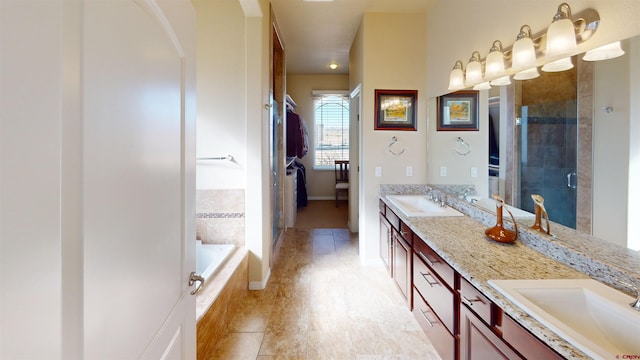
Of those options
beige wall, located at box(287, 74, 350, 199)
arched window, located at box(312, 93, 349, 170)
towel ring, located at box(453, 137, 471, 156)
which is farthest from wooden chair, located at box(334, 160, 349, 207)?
towel ring, located at box(453, 137, 471, 156)

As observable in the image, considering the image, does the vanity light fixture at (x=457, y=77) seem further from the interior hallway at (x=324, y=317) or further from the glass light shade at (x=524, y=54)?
the interior hallway at (x=324, y=317)

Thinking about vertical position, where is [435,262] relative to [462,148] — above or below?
below

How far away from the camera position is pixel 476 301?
4.29 feet

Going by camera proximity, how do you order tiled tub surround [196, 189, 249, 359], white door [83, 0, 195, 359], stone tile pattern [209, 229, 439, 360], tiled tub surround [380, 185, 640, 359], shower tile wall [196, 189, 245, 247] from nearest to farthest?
white door [83, 0, 195, 359] → tiled tub surround [380, 185, 640, 359] → tiled tub surround [196, 189, 249, 359] → stone tile pattern [209, 229, 439, 360] → shower tile wall [196, 189, 245, 247]

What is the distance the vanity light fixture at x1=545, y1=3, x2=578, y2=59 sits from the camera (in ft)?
4.83

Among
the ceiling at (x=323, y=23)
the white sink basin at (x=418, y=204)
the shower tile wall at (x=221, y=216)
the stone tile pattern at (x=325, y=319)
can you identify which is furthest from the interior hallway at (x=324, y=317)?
the ceiling at (x=323, y=23)

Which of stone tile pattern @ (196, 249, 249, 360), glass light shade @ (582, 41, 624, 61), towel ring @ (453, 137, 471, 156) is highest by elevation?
glass light shade @ (582, 41, 624, 61)

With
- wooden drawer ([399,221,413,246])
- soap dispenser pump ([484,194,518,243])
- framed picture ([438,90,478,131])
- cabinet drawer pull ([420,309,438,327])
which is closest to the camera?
soap dispenser pump ([484,194,518,243])

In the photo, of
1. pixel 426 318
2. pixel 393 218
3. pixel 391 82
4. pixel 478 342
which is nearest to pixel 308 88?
pixel 391 82

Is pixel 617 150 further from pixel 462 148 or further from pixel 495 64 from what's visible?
pixel 462 148

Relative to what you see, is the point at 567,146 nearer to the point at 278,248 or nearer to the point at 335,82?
the point at 278,248

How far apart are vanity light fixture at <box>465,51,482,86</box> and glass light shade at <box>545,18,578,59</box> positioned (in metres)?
0.79

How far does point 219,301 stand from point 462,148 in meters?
2.40

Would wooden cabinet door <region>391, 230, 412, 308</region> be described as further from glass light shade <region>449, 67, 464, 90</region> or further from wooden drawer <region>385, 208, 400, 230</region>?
glass light shade <region>449, 67, 464, 90</region>
